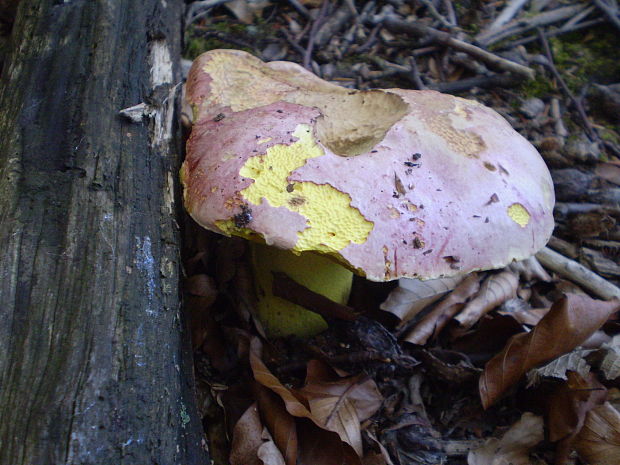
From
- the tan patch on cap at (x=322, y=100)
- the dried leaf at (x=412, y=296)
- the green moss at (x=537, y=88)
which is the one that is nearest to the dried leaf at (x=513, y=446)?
the dried leaf at (x=412, y=296)

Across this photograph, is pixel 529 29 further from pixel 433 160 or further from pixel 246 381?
pixel 246 381

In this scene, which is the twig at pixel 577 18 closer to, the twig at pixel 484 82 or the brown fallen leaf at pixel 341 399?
the twig at pixel 484 82

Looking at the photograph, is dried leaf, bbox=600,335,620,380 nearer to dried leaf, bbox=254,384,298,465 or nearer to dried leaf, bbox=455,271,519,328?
dried leaf, bbox=455,271,519,328

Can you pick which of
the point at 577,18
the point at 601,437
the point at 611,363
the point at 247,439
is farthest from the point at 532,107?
the point at 247,439

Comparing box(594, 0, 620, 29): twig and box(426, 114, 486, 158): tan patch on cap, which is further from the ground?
box(426, 114, 486, 158): tan patch on cap

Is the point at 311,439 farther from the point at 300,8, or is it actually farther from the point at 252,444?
the point at 300,8

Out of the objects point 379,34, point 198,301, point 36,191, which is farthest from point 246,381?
point 379,34

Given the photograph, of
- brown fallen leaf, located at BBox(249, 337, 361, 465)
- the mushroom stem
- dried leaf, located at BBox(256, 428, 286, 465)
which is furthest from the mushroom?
dried leaf, located at BBox(256, 428, 286, 465)
